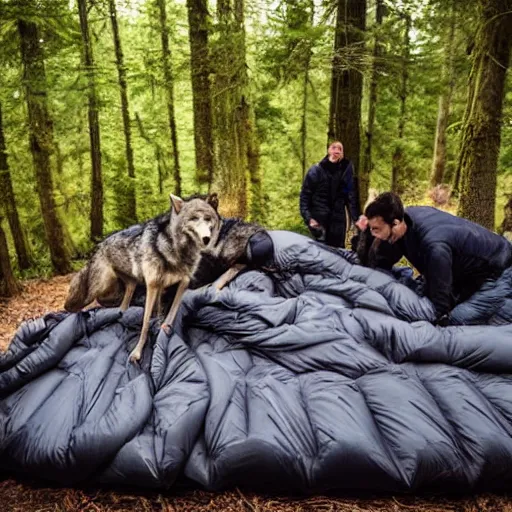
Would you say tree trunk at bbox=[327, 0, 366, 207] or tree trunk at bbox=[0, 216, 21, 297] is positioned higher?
tree trunk at bbox=[327, 0, 366, 207]

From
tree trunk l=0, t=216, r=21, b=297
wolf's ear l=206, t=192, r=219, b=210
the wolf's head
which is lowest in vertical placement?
tree trunk l=0, t=216, r=21, b=297

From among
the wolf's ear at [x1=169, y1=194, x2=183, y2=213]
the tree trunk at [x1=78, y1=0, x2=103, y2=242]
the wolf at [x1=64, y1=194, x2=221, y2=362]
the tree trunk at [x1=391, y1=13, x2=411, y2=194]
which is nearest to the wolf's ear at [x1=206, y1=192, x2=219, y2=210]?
the wolf at [x1=64, y1=194, x2=221, y2=362]

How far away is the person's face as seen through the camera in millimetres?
4352

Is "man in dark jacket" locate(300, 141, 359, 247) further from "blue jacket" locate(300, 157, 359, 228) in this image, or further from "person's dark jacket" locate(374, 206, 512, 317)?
"person's dark jacket" locate(374, 206, 512, 317)

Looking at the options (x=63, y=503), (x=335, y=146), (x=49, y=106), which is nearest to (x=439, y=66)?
(x=335, y=146)

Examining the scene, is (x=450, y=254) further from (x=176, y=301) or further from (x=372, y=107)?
(x=372, y=107)

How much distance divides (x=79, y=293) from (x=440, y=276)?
2.70 metres

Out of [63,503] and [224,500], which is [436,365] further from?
[63,503]

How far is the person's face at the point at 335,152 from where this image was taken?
4352 mm

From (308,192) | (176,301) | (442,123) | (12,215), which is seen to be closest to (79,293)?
(176,301)

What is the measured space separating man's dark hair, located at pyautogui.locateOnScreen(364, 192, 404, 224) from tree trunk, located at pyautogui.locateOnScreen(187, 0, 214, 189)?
4.43 meters

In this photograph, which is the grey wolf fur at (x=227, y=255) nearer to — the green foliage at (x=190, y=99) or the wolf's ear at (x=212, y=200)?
the wolf's ear at (x=212, y=200)

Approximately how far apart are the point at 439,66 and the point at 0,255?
958cm

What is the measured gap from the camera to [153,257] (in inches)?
112
